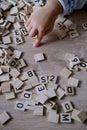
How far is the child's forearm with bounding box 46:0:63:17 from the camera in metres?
0.78

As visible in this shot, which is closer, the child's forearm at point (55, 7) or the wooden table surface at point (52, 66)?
the wooden table surface at point (52, 66)

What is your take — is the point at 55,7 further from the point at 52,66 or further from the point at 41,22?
the point at 52,66

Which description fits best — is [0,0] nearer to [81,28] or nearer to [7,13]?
[7,13]

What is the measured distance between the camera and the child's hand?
0.76 metres

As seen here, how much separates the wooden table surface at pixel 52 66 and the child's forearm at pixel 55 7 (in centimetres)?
4

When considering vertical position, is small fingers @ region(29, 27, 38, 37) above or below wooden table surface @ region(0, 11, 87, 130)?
above

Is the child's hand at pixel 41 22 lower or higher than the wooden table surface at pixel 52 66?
higher

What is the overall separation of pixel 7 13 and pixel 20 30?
9 centimetres

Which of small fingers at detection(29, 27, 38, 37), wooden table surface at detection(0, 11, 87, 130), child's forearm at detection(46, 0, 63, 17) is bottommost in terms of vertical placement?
wooden table surface at detection(0, 11, 87, 130)

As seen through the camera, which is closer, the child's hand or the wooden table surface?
the wooden table surface

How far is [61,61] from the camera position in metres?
0.73

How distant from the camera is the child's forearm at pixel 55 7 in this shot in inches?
30.8

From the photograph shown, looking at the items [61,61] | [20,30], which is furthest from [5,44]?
[61,61]

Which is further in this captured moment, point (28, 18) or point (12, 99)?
point (28, 18)
